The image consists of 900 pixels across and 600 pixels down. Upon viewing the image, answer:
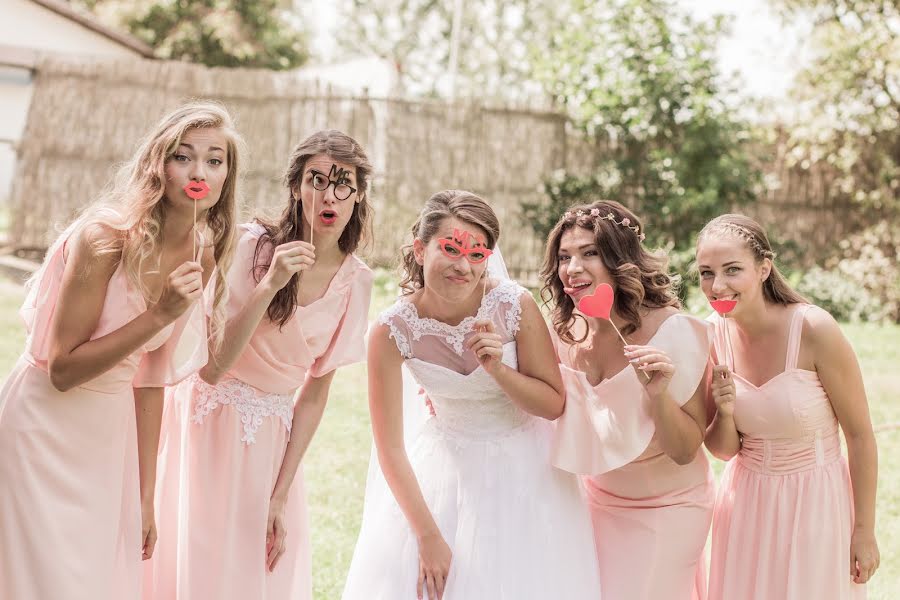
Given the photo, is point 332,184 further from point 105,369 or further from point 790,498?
point 790,498

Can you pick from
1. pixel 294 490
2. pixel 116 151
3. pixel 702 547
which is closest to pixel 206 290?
pixel 294 490

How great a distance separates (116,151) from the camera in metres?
11.3

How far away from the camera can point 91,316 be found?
2729 mm

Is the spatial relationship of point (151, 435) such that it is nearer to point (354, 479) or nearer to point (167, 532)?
point (167, 532)

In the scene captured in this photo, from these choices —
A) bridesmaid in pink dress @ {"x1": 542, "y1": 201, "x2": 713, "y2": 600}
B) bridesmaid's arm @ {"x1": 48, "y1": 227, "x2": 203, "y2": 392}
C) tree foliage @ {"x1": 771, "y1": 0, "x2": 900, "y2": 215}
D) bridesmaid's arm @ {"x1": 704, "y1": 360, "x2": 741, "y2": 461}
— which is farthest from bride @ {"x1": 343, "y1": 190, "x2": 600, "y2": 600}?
tree foliage @ {"x1": 771, "y1": 0, "x2": 900, "y2": 215}

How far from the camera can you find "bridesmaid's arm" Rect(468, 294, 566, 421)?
305 centimetres

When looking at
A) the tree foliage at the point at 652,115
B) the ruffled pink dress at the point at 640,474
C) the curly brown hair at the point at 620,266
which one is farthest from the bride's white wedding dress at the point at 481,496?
the tree foliage at the point at 652,115

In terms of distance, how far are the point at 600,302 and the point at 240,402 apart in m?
1.24

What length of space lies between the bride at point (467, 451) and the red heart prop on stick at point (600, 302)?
22cm

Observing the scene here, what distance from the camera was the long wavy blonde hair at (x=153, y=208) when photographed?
2.77 m

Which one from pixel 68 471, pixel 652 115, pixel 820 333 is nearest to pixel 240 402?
pixel 68 471

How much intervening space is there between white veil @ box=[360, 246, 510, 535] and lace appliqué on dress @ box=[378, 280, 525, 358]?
6.9 inches

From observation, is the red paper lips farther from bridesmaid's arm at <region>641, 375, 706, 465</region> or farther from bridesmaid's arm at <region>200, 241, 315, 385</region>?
bridesmaid's arm at <region>641, 375, 706, 465</region>

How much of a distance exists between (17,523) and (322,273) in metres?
1.24
